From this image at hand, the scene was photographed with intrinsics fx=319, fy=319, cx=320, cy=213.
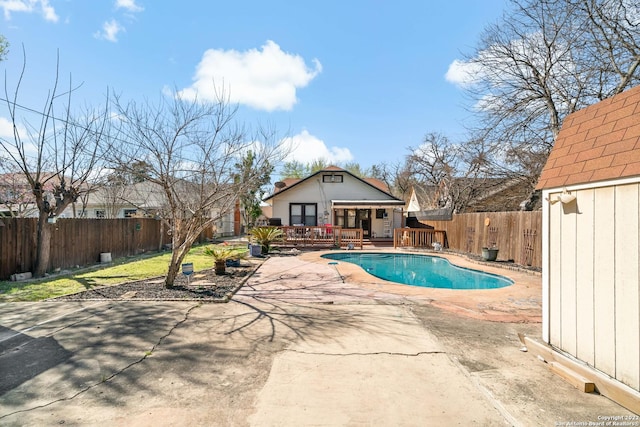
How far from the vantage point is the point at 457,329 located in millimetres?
5277

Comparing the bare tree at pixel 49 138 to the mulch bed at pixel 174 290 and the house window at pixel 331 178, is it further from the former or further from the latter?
the house window at pixel 331 178

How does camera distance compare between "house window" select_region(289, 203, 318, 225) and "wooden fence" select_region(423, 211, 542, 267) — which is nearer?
"wooden fence" select_region(423, 211, 542, 267)

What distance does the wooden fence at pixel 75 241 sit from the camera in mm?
9188

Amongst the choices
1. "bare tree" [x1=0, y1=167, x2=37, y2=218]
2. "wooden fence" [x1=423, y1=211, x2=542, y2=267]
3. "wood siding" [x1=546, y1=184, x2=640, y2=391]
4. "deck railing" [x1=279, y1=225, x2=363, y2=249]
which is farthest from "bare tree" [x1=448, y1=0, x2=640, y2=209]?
"bare tree" [x1=0, y1=167, x2=37, y2=218]

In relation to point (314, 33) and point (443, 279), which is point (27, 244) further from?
point (443, 279)

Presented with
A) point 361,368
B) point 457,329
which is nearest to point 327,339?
point 361,368

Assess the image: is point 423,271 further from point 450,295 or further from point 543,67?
point 543,67

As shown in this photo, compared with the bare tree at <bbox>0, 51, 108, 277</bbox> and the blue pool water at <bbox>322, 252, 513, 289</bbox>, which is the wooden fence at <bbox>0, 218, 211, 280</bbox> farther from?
the blue pool water at <bbox>322, 252, 513, 289</bbox>

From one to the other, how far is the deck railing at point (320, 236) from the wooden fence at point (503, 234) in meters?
5.80

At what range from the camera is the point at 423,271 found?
553 inches

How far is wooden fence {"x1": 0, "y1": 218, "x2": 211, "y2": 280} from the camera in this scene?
362 inches

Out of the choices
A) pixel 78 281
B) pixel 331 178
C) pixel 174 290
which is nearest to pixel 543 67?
pixel 174 290

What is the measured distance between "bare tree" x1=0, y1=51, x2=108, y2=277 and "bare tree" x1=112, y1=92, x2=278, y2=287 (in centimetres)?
206

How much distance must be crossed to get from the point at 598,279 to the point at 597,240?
409mm
